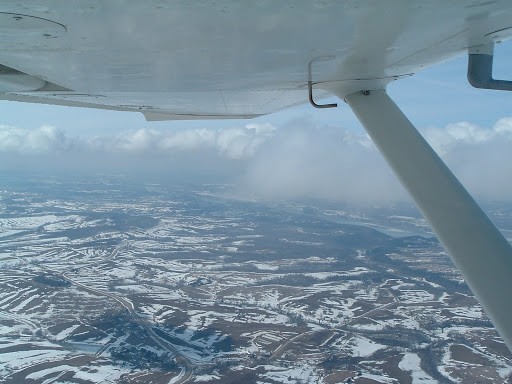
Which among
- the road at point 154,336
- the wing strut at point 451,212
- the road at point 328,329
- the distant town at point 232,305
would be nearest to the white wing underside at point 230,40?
the wing strut at point 451,212

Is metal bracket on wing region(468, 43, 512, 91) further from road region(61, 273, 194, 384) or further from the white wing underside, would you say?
road region(61, 273, 194, 384)

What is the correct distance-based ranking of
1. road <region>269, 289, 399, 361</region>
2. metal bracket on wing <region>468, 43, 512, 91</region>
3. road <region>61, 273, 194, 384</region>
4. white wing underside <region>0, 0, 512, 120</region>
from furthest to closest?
1. road <region>269, 289, 399, 361</region>
2. road <region>61, 273, 194, 384</region>
3. metal bracket on wing <region>468, 43, 512, 91</region>
4. white wing underside <region>0, 0, 512, 120</region>

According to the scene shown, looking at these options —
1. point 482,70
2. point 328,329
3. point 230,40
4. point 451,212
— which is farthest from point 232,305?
A: point 230,40

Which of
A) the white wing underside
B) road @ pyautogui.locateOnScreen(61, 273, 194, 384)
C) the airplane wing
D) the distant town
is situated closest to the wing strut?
the airplane wing

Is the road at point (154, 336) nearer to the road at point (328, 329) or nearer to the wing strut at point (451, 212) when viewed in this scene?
the road at point (328, 329)

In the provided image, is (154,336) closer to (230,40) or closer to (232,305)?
(232,305)

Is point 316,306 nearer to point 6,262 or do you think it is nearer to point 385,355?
point 385,355

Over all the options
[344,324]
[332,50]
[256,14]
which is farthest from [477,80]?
[344,324]

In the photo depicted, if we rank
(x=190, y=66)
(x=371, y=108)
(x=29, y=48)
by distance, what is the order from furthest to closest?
(x=371, y=108) < (x=190, y=66) < (x=29, y=48)
